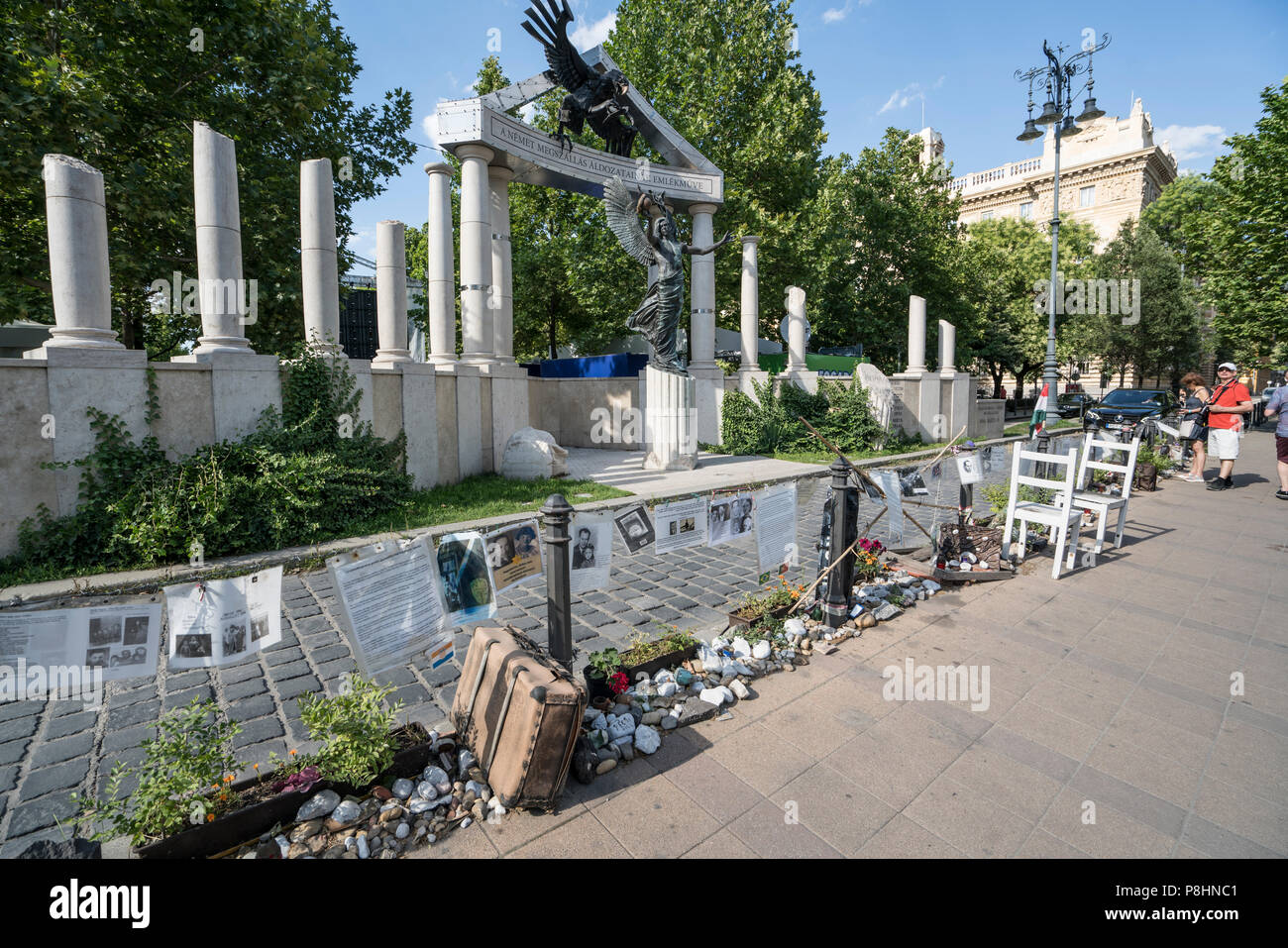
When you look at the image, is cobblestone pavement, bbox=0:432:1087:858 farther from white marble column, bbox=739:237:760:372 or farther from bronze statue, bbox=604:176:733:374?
white marble column, bbox=739:237:760:372

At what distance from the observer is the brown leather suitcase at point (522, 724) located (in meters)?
2.77

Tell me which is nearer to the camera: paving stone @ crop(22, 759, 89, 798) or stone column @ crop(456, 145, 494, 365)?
paving stone @ crop(22, 759, 89, 798)

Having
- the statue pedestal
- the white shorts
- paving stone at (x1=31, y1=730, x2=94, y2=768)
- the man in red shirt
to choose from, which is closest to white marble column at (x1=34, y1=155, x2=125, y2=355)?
paving stone at (x1=31, y1=730, x2=94, y2=768)

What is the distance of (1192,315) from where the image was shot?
3048 centimetres

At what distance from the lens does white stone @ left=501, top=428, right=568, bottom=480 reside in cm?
1111

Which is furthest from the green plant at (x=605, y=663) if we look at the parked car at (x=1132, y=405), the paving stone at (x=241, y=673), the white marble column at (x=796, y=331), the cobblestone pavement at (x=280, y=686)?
the parked car at (x=1132, y=405)

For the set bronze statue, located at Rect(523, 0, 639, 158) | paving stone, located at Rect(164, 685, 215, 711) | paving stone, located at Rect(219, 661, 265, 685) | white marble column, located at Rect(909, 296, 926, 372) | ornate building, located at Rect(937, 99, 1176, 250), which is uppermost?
ornate building, located at Rect(937, 99, 1176, 250)

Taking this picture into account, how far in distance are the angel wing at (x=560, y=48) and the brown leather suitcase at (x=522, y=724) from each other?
523 inches

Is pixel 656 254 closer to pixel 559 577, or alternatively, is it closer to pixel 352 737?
pixel 559 577

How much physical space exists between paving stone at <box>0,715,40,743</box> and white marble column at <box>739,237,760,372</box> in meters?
15.6

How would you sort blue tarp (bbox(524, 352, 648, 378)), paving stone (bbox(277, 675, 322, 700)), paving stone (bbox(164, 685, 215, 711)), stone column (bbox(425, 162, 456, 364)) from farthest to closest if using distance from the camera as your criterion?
blue tarp (bbox(524, 352, 648, 378))
stone column (bbox(425, 162, 456, 364))
paving stone (bbox(277, 675, 322, 700))
paving stone (bbox(164, 685, 215, 711))

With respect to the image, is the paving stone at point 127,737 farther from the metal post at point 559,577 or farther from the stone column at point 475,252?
the stone column at point 475,252

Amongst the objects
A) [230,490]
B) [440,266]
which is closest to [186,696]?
[230,490]
